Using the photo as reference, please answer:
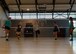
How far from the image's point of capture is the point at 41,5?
20797mm

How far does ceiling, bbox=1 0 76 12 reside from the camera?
20531 mm

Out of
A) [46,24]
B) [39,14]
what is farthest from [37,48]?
[39,14]

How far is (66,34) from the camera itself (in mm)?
21188

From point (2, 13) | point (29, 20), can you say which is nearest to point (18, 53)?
point (2, 13)

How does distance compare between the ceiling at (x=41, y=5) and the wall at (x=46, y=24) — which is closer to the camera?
the ceiling at (x=41, y=5)

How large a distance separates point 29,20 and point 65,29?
12.7ft

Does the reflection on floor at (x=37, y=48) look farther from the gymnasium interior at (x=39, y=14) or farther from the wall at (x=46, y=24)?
the wall at (x=46, y=24)

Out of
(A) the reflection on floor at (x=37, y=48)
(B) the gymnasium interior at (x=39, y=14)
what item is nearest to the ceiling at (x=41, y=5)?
(B) the gymnasium interior at (x=39, y=14)

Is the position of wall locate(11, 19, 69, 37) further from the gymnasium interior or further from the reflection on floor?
the reflection on floor

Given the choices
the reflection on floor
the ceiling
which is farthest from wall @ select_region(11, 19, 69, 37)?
the reflection on floor

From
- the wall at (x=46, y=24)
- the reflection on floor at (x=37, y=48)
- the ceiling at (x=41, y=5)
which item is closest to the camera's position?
the reflection on floor at (x=37, y=48)

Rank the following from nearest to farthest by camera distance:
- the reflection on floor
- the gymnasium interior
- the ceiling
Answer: the reflection on floor, the ceiling, the gymnasium interior

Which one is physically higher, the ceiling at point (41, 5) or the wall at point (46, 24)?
the ceiling at point (41, 5)

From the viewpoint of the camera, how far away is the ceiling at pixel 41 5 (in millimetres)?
20531
